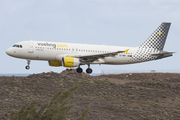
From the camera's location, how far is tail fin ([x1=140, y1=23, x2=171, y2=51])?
152 ft


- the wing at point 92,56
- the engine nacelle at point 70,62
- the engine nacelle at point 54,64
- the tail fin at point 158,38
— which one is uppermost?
the tail fin at point 158,38

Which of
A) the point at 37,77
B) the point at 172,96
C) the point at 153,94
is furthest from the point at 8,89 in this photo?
the point at 172,96

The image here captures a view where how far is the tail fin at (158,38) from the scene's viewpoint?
152 ft

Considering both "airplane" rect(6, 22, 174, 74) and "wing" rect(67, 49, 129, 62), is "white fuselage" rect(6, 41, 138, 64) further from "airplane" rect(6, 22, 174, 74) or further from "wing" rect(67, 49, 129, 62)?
"wing" rect(67, 49, 129, 62)

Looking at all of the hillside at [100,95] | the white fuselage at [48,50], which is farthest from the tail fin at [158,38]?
the white fuselage at [48,50]

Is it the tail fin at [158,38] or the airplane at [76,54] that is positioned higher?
the tail fin at [158,38]

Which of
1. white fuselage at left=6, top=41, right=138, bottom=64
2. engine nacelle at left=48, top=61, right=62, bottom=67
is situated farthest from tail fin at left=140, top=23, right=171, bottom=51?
engine nacelle at left=48, top=61, right=62, bottom=67

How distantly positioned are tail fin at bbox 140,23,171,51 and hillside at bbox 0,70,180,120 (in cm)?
771

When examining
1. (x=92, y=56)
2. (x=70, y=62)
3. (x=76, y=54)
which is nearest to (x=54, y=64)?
(x=76, y=54)

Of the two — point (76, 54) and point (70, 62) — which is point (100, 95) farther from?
point (70, 62)

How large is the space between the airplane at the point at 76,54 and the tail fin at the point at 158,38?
6.14 feet

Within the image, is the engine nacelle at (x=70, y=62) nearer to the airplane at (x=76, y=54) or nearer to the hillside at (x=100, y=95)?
the airplane at (x=76, y=54)

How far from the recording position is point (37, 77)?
4319 cm

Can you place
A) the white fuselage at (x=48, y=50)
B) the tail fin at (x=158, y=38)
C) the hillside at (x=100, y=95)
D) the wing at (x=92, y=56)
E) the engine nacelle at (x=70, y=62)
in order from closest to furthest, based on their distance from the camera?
1. the hillside at (x=100, y=95)
2. the engine nacelle at (x=70, y=62)
3. the white fuselage at (x=48, y=50)
4. the wing at (x=92, y=56)
5. the tail fin at (x=158, y=38)
